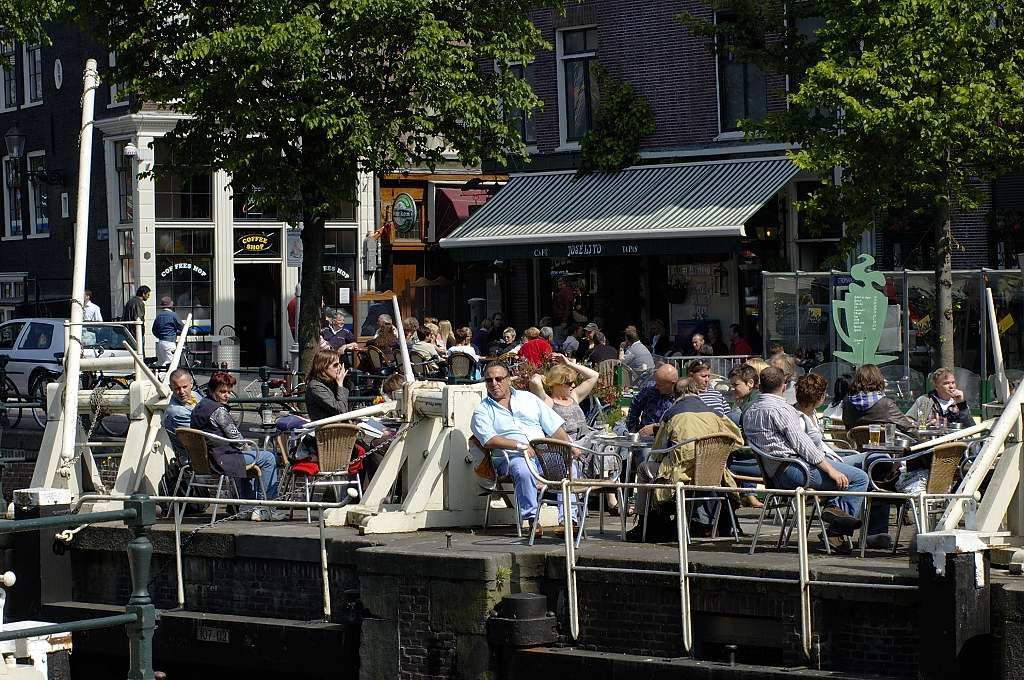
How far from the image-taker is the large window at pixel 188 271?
33781mm

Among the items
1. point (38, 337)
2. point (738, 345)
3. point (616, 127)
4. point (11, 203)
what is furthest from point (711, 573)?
point (11, 203)

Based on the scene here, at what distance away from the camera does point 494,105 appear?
22406 millimetres

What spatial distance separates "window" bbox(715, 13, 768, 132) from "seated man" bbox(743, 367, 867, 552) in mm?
15671

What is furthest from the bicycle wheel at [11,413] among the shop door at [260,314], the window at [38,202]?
the window at [38,202]

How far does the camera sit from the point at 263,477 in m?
14.3

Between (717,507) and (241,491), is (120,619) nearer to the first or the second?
(717,507)

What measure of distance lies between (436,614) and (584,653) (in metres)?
1.11

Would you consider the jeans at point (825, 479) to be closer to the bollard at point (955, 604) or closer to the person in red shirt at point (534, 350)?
the bollard at point (955, 604)

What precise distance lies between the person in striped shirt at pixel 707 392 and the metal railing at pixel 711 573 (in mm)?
1856

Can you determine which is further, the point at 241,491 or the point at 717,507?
the point at 241,491

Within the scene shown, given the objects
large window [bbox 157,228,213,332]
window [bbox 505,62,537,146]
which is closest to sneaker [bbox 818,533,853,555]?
window [bbox 505,62,537,146]

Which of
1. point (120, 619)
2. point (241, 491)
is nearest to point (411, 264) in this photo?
point (241, 491)

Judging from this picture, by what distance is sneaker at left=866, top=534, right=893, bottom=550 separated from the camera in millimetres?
11477

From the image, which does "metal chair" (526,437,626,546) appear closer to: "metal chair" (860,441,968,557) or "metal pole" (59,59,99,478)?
"metal chair" (860,441,968,557)
